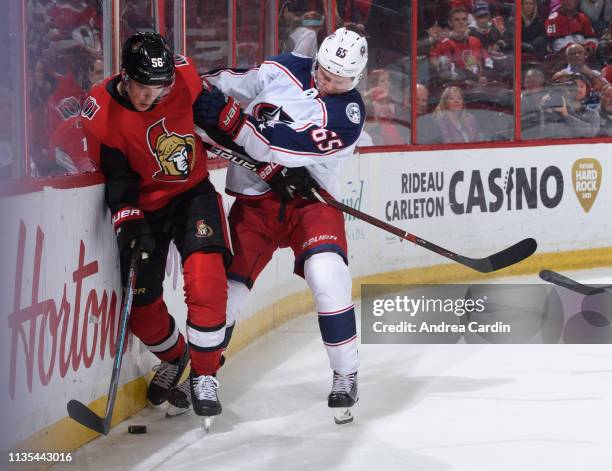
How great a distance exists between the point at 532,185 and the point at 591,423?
136 inches

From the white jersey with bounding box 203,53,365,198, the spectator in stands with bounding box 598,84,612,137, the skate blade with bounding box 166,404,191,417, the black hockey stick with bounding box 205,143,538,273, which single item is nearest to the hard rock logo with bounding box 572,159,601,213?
the spectator in stands with bounding box 598,84,612,137

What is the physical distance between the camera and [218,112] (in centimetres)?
373

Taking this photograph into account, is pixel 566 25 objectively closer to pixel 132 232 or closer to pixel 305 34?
pixel 305 34

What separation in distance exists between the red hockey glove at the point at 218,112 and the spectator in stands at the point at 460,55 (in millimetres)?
3774

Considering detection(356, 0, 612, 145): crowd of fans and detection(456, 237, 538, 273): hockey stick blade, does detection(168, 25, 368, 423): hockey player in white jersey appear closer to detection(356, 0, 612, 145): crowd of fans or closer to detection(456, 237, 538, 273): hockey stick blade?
detection(456, 237, 538, 273): hockey stick blade

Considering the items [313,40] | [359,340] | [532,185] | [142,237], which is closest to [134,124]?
[142,237]

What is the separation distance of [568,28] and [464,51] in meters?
0.82

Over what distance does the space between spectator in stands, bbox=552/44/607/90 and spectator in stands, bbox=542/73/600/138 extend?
0.03m

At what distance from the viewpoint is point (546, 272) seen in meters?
4.44

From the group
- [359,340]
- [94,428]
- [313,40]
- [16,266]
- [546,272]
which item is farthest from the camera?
[313,40]

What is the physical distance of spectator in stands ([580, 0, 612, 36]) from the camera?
26.4 ft

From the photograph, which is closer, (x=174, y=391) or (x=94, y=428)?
(x=94, y=428)

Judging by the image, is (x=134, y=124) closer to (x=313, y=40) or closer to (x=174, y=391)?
(x=174, y=391)

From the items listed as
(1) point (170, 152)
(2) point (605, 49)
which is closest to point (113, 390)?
(1) point (170, 152)
